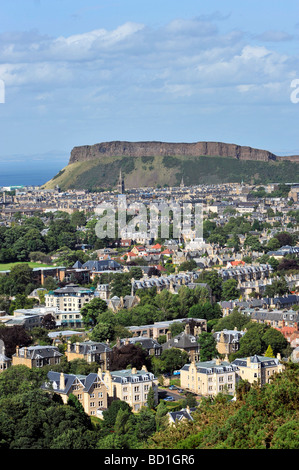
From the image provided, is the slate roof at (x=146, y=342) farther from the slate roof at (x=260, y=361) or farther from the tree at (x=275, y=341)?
the slate roof at (x=260, y=361)

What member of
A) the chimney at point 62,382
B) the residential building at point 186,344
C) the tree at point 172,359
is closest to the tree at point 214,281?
the residential building at point 186,344

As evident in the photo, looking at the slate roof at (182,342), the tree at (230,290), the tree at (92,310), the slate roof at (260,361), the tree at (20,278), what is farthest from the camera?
the tree at (20,278)

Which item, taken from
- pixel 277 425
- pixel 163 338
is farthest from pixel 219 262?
pixel 277 425

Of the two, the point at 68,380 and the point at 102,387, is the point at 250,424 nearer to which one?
the point at 102,387

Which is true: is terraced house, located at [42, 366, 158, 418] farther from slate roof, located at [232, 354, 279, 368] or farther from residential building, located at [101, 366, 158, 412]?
slate roof, located at [232, 354, 279, 368]

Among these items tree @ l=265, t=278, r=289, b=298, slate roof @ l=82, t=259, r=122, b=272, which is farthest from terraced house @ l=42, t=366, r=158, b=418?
slate roof @ l=82, t=259, r=122, b=272

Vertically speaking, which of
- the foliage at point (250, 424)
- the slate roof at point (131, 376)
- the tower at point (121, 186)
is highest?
the tower at point (121, 186)

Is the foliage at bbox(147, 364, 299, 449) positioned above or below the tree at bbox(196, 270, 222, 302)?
above

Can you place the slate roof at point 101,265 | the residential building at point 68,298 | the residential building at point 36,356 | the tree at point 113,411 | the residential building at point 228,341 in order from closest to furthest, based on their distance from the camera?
1. the tree at point 113,411
2. the residential building at point 36,356
3. the residential building at point 228,341
4. the residential building at point 68,298
5. the slate roof at point 101,265

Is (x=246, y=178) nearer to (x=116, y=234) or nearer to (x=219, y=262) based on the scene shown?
(x=116, y=234)

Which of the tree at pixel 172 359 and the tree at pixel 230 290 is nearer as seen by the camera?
the tree at pixel 172 359
